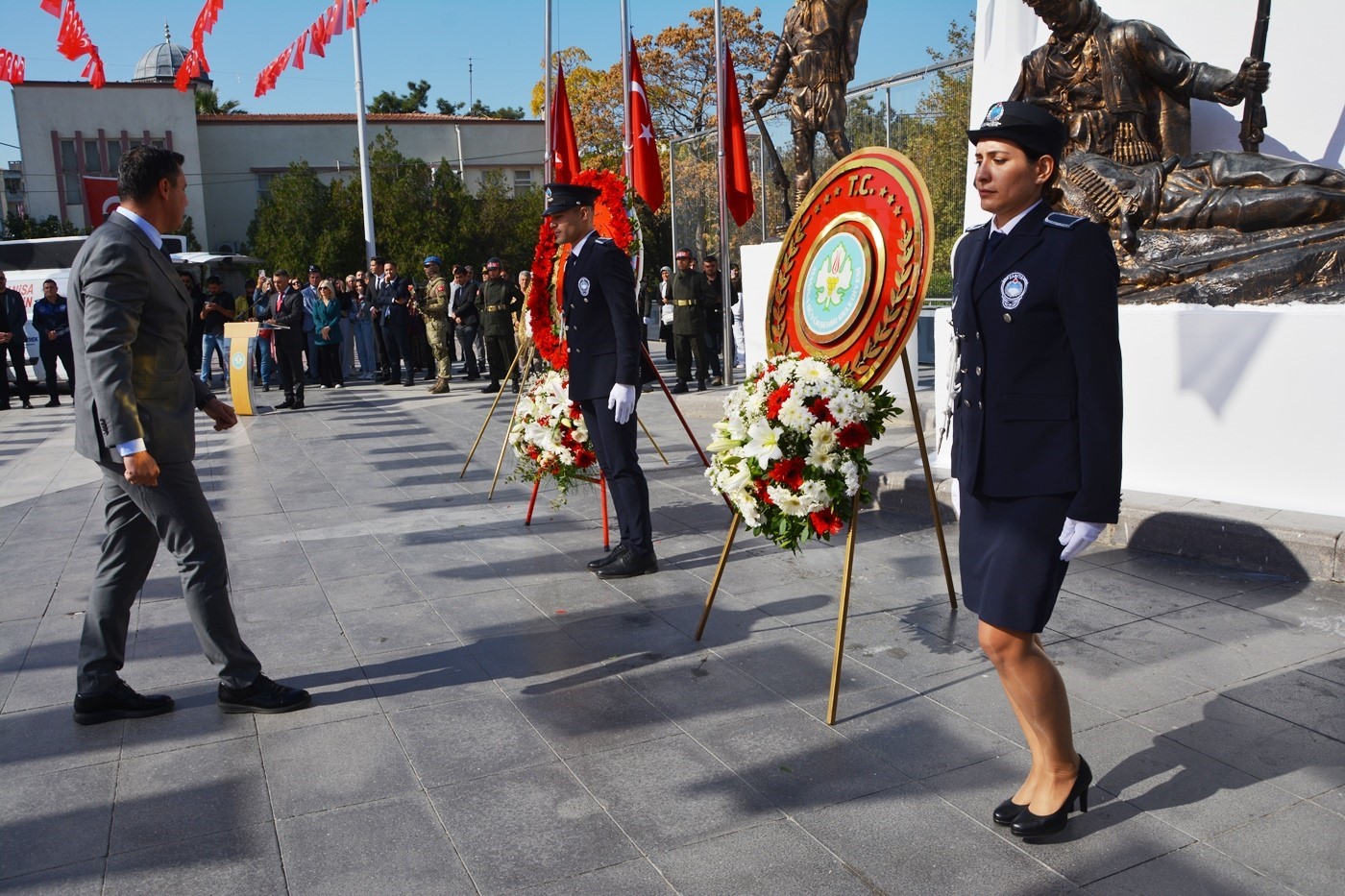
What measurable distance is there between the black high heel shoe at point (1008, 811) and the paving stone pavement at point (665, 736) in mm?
41

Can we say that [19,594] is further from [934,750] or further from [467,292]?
[467,292]

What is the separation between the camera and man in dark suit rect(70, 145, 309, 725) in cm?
368

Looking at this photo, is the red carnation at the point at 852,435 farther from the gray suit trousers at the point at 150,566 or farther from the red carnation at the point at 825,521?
→ the gray suit trousers at the point at 150,566

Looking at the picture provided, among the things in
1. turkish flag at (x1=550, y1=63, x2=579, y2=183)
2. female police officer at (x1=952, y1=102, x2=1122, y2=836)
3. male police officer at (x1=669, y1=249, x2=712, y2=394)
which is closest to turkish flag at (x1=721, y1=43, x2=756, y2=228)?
male police officer at (x1=669, y1=249, x2=712, y2=394)

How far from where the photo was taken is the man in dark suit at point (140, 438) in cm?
368

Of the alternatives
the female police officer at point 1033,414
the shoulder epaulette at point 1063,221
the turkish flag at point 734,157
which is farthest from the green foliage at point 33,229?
the shoulder epaulette at point 1063,221

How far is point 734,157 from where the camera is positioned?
46.7 ft

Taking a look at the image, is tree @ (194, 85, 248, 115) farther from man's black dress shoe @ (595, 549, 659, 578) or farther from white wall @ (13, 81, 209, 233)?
man's black dress shoe @ (595, 549, 659, 578)

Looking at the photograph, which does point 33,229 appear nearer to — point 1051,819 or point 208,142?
point 208,142

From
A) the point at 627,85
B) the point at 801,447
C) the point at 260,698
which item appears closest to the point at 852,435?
the point at 801,447

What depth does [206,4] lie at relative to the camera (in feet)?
49.2

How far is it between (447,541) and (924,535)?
2907 millimetres

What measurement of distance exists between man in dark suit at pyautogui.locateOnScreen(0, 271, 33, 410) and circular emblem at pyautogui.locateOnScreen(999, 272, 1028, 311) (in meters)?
16.2

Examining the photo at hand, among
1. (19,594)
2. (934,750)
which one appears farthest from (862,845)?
(19,594)
